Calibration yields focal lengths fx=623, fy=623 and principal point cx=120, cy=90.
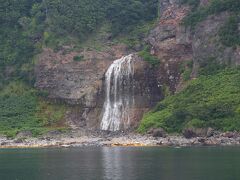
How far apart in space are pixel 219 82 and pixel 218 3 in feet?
59.7

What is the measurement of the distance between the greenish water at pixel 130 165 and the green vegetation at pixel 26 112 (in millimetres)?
35707

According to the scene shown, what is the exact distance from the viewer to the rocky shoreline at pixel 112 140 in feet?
276

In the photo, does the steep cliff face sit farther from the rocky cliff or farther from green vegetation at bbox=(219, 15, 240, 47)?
green vegetation at bbox=(219, 15, 240, 47)

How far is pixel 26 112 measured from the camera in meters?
120

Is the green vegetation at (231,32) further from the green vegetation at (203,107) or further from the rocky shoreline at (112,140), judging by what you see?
the rocky shoreline at (112,140)

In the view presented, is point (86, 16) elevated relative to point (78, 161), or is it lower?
elevated

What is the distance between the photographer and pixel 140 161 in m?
63.7

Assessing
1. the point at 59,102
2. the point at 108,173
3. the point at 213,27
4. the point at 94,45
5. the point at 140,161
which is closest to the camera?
the point at 108,173

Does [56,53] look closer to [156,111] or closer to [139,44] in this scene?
[139,44]

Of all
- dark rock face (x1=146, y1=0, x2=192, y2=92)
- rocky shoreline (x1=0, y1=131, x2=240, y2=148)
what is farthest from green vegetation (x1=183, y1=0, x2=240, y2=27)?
rocky shoreline (x1=0, y1=131, x2=240, y2=148)

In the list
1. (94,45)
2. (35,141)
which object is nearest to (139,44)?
(94,45)

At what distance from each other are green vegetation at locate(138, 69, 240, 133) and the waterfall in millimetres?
6353

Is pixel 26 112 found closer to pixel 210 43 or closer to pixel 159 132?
pixel 159 132

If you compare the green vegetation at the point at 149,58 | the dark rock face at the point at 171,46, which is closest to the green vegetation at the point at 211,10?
the dark rock face at the point at 171,46
